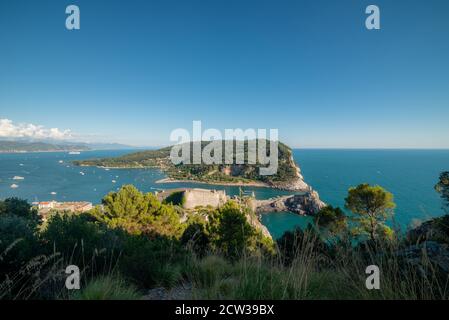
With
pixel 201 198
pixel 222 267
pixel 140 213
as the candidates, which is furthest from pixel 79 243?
pixel 201 198

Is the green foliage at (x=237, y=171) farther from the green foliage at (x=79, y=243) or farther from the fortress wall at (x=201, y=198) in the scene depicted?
the green foliage at (x=79, y=243)

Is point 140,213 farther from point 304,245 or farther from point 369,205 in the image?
point 369,205

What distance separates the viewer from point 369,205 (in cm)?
1238

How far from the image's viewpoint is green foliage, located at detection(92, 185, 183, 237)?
10828 mm

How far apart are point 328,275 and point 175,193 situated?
120 ft

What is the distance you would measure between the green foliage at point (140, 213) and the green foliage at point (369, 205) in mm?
10276

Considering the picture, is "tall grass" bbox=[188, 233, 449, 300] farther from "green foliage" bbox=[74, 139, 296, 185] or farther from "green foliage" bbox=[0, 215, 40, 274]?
"green foliage" bbox=[74, 139, 296, 185]

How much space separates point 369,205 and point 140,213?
1294 centimetres
